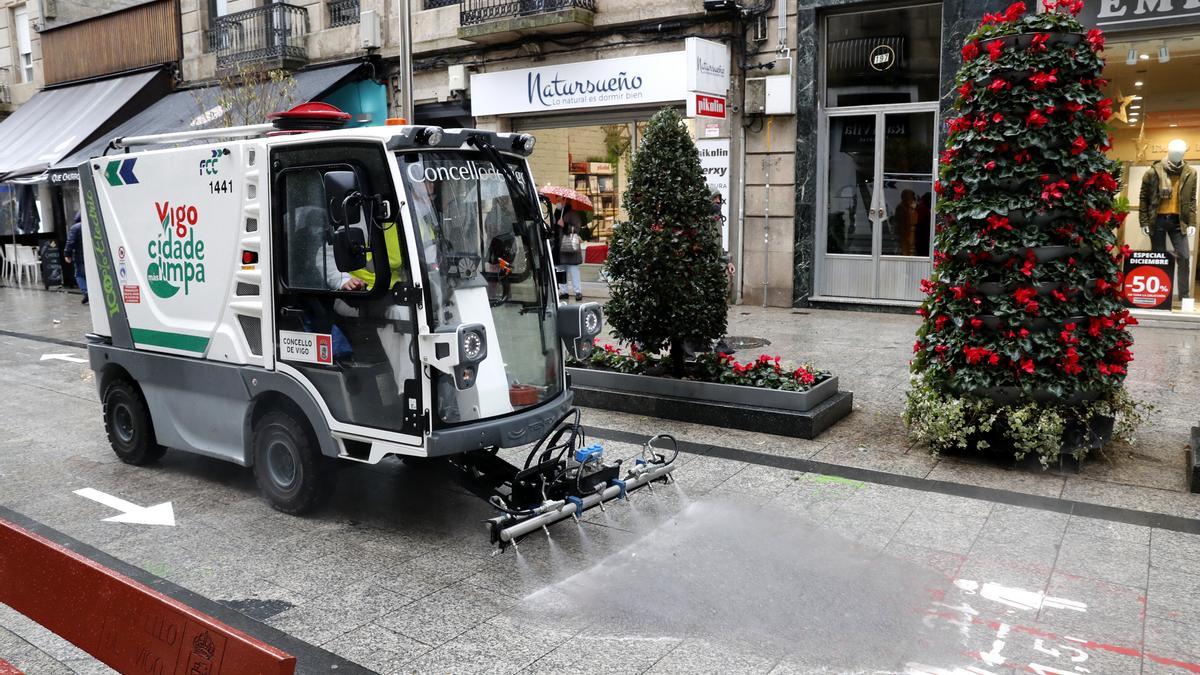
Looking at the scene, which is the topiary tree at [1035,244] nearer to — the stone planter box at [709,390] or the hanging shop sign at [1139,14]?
the stone planter box at [709,390]

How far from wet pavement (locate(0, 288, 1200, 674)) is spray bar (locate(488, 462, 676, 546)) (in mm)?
202

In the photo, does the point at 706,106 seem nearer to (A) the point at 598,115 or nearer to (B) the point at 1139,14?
(A) the point at 598,115

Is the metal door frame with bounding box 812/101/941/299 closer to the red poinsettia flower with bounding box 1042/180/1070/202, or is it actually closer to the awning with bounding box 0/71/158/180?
the red poinsettia flower with bounding box 1042/180/1070/202

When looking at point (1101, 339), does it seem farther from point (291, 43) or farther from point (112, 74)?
point (112, 74)

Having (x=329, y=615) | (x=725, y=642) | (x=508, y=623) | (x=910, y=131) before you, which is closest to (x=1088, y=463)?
(x=725, y=642)

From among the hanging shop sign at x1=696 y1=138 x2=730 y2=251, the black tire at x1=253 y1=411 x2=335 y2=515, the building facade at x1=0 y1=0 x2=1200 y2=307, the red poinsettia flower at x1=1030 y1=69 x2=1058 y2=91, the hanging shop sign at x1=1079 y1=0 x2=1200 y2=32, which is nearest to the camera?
the black tire at x1=253 y1=411 x2=335 y2=515

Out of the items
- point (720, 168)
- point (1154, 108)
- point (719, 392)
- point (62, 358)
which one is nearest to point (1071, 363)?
point (719, 392)

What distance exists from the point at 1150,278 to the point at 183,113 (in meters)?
19.0

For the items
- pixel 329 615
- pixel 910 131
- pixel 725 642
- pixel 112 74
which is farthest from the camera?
pixel 112 74

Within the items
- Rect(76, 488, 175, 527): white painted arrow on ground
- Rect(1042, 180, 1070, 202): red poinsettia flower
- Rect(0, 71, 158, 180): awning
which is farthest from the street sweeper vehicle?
Rect(0, 71, 158, 180): awning

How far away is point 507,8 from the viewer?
56.7 ft

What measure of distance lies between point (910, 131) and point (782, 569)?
34.6 ft

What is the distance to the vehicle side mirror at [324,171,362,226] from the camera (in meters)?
5.12

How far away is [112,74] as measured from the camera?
25031 mm
